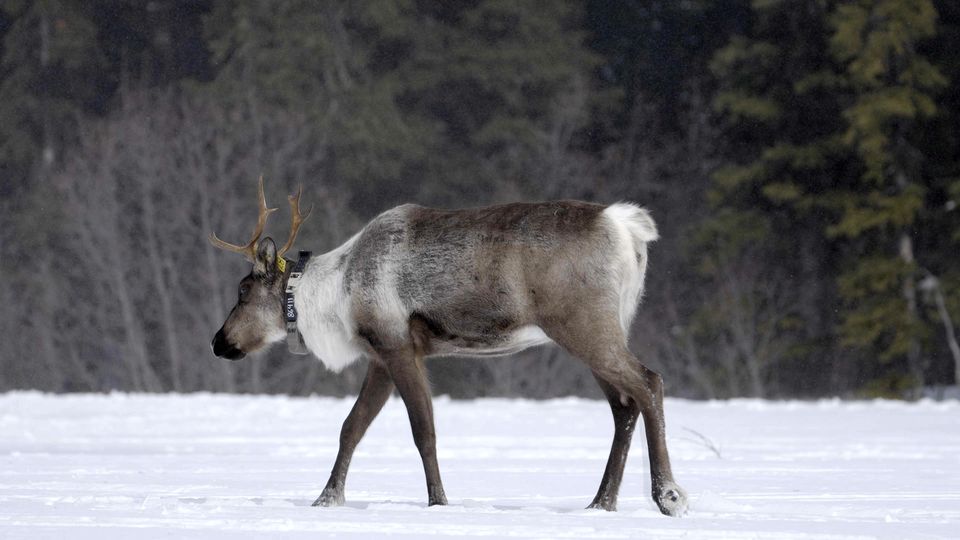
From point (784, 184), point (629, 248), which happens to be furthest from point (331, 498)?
point (784, 184)

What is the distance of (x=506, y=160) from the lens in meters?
28.9

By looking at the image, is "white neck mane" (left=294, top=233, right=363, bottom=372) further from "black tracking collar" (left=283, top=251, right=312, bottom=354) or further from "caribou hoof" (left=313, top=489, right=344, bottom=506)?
"caribou hoof" (left=313, top=489, right=344, bottom=506)

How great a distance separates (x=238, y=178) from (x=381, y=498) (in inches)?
799

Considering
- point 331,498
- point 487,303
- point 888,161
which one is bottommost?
point 888,161

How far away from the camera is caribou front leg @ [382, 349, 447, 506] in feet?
25.1

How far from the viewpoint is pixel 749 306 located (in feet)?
83.9

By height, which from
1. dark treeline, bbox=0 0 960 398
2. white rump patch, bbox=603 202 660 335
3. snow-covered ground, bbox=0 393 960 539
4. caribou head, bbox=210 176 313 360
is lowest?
dark treeline, bbox=0 0 960 398

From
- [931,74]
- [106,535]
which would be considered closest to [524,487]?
[106,535]

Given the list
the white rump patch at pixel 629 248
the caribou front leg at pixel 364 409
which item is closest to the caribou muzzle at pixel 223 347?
the caribou front leg at pixel 364 409

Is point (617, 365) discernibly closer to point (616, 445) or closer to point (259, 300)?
point (616, 445)

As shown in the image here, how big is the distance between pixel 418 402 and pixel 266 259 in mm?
1394

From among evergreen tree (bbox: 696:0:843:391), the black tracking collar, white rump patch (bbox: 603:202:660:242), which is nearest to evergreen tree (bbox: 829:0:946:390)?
evergreen tree (bbox: 696:0:843:391)

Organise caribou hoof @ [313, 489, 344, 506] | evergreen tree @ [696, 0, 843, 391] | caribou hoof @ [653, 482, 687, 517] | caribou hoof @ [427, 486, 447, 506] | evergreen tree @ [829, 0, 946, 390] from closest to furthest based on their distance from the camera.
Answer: caribou hoof @ [653, 482, 687, 517] < caribou hoof @ [427, 486, 447, 506] < caribou hoof @ [313, 489, 344, 506] < evergreen tree @ [829, 0, 946, 390] < evergreen tree @ [696, 0, 843, 391]

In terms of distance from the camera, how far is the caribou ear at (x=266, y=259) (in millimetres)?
8438
